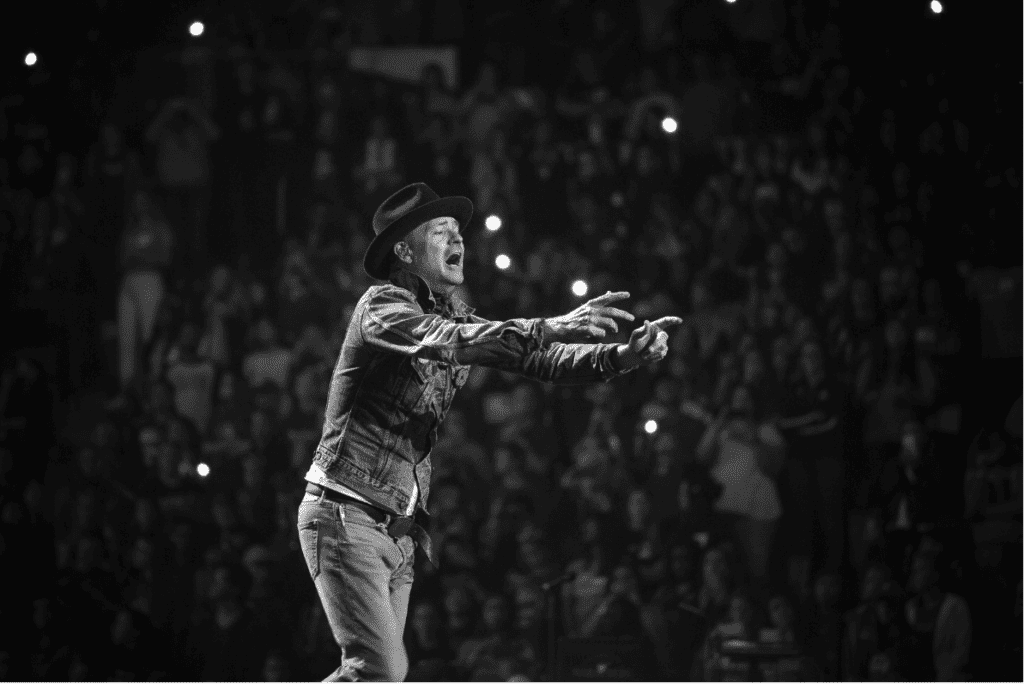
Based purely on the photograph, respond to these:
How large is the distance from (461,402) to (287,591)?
4.67 feet

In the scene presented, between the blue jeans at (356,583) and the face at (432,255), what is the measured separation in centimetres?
67

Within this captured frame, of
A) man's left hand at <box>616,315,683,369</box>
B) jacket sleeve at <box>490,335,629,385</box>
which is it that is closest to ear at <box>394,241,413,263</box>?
jacket sleeve at <box>490,335,629,385</box>

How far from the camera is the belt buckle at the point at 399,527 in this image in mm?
3797

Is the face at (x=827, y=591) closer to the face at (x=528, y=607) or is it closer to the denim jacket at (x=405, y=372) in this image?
the face at (x=528, y=607)

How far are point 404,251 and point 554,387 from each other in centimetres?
406

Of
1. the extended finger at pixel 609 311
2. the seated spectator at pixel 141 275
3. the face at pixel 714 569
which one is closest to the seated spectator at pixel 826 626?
the face at pixel 714 569

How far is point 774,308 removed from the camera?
26.5 feet

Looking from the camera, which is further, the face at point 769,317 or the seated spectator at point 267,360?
the seated spectator at point 267,360

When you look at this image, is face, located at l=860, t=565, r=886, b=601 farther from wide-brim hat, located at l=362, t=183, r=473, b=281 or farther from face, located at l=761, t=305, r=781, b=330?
wide-brim hat, located at l=362, t=183, r=473, b=281

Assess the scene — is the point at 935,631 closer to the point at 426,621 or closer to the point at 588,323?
the point at 426,621

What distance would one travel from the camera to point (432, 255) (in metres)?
3.93

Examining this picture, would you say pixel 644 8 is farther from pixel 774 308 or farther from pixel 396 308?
pixel 396 308

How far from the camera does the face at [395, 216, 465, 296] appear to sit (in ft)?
12.9

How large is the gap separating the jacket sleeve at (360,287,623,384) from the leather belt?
16.6 inches
